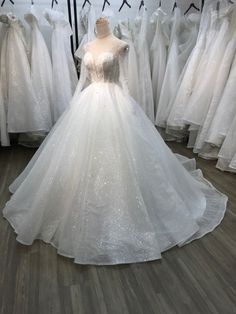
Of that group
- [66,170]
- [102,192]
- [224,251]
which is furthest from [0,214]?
[224,251]

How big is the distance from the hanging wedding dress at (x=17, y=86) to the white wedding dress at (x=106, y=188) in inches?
49.3

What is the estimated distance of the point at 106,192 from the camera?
1663mm

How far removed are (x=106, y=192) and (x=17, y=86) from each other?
199cm

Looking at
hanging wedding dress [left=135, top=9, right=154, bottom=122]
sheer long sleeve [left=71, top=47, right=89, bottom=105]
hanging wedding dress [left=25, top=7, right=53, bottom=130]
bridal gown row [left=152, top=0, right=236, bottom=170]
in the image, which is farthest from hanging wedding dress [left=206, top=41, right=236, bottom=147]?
hanging wedding dress [left=25, top=7, right=53, bottom=130]

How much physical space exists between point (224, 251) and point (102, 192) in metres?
0.80

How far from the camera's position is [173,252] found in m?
1.66

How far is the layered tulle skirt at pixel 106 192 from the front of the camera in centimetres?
160

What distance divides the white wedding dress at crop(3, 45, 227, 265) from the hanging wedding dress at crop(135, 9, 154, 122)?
1.63m

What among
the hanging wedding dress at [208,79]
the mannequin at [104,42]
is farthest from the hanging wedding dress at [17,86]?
the hanging wedding dress at [208,79]

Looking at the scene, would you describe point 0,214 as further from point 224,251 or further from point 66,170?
point 224,251

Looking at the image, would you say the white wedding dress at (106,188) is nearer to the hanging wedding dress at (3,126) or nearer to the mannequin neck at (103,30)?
the mannequin neck at (103,30)

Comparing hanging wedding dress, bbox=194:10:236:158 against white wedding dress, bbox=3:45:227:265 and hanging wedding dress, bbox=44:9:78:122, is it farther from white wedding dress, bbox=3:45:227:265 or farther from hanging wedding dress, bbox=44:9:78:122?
hanging wedding dress, bbox=44:9:78:122

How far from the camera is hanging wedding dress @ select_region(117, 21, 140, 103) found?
134 inches

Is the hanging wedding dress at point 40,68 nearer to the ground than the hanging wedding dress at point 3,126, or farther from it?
farther from it
